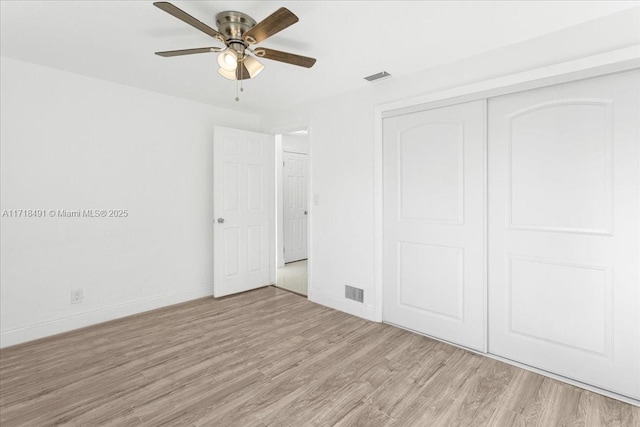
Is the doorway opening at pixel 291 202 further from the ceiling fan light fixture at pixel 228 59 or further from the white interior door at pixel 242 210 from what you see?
the ceiling fan light fixture at pixel 228 59

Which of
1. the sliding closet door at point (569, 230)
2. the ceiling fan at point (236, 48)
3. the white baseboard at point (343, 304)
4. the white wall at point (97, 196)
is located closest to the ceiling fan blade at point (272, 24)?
the ceiling fan at point (236, 48)

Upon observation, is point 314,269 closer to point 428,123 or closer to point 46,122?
point 428,123

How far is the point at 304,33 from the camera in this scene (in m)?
2.18

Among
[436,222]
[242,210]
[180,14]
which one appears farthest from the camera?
[242,210]

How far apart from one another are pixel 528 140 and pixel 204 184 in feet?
11.2

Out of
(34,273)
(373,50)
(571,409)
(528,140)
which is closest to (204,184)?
(34,273)

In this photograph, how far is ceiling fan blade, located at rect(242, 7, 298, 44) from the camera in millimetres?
1570

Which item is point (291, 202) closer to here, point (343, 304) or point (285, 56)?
point (343, 304)

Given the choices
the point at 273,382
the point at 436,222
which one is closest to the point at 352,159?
the point at 436,222

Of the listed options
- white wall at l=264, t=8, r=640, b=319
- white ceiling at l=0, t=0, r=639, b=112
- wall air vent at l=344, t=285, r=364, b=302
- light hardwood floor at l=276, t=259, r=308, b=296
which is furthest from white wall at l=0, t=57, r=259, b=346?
wall air vent at l=344, t=285, r=364, b=302

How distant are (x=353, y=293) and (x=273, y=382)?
142 centimetres

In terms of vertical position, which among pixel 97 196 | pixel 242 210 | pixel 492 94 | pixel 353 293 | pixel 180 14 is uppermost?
pixel 180 14

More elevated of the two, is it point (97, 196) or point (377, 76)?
point (377, 76)

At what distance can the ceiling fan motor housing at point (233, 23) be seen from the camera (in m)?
1.94
